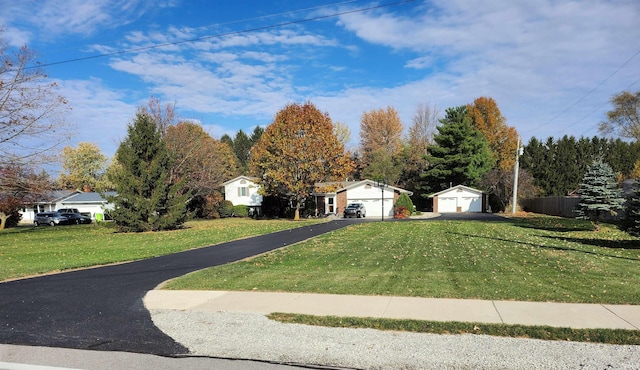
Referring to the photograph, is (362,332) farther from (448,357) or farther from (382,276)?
(382,276)

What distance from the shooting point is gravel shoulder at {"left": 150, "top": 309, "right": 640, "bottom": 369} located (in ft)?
15.5

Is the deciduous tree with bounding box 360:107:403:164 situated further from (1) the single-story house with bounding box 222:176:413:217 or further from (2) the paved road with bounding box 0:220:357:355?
(2) the paved road with bounding box 0:220:357:355

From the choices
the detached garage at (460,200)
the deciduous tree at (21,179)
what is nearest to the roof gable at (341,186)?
the detached garage at (460,200)

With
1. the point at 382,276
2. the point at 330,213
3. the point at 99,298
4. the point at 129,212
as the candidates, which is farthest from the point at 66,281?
the point at 330,213

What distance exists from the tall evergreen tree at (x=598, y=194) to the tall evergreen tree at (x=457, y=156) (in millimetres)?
33849

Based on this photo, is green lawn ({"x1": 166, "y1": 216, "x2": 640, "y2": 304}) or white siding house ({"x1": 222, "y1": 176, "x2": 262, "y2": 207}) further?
white siding house ({"x1": 222, "y1": 176, "x2": 262, "y2": 207})

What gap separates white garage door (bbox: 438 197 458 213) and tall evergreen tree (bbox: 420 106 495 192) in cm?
397

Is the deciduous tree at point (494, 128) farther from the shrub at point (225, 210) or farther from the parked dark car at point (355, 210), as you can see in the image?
the shrub at point (225, 210)

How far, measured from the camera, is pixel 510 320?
618 cm

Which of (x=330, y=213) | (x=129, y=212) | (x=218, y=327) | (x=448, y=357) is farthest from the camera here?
(x=330, y=213)

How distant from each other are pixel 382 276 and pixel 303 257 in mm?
4116

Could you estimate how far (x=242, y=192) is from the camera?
178ft

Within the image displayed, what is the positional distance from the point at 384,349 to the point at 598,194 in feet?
67.0

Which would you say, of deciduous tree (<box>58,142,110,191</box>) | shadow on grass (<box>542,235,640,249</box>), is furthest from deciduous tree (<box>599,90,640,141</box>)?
deciduous tree (<box>58,142,110,191</box>)
